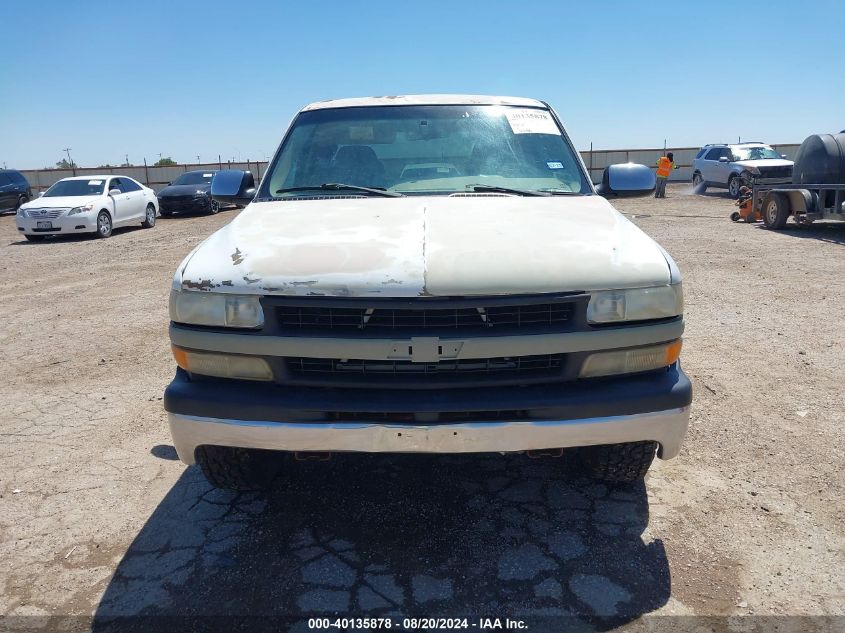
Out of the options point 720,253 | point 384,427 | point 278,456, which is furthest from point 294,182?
point 720,253

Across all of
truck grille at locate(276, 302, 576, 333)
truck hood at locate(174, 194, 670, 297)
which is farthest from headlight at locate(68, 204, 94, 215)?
truck grille at locate(276, 302, 576, 333)

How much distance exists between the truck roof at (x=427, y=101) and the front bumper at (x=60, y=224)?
1298 centimetres

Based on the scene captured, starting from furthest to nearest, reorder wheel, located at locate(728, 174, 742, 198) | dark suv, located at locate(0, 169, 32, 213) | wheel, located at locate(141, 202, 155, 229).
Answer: wheel, located at locate(728, 174, 742, 198) → dark suv, located at locate(0, 169, 32, 213) → wheel, located at locate(141, 202, 155, 229)

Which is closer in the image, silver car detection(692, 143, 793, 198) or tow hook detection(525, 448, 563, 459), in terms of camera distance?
tow hook detection(525, 448, 563, 459)

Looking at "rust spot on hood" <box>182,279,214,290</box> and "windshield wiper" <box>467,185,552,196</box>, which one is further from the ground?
"windshield wiper" <box>467,185,552,196</box>

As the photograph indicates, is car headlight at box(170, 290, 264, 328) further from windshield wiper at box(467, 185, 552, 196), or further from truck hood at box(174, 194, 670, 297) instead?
windshield wiper at box(467, 185, 552, 196)

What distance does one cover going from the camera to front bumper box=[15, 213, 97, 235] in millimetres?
15117

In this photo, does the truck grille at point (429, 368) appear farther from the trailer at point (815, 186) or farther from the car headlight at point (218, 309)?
the trailer at point (815, 186)

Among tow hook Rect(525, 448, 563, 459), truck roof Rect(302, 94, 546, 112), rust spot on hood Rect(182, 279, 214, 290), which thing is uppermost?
truck roof Rect(302, 94, 546, 112)

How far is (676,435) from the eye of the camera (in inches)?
107

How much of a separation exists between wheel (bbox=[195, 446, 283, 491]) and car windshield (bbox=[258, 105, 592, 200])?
1.51 meters

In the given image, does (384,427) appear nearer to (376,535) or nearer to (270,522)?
(376,535)

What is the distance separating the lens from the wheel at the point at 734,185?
22766 mm

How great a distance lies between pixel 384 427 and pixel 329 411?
0.23 metres
